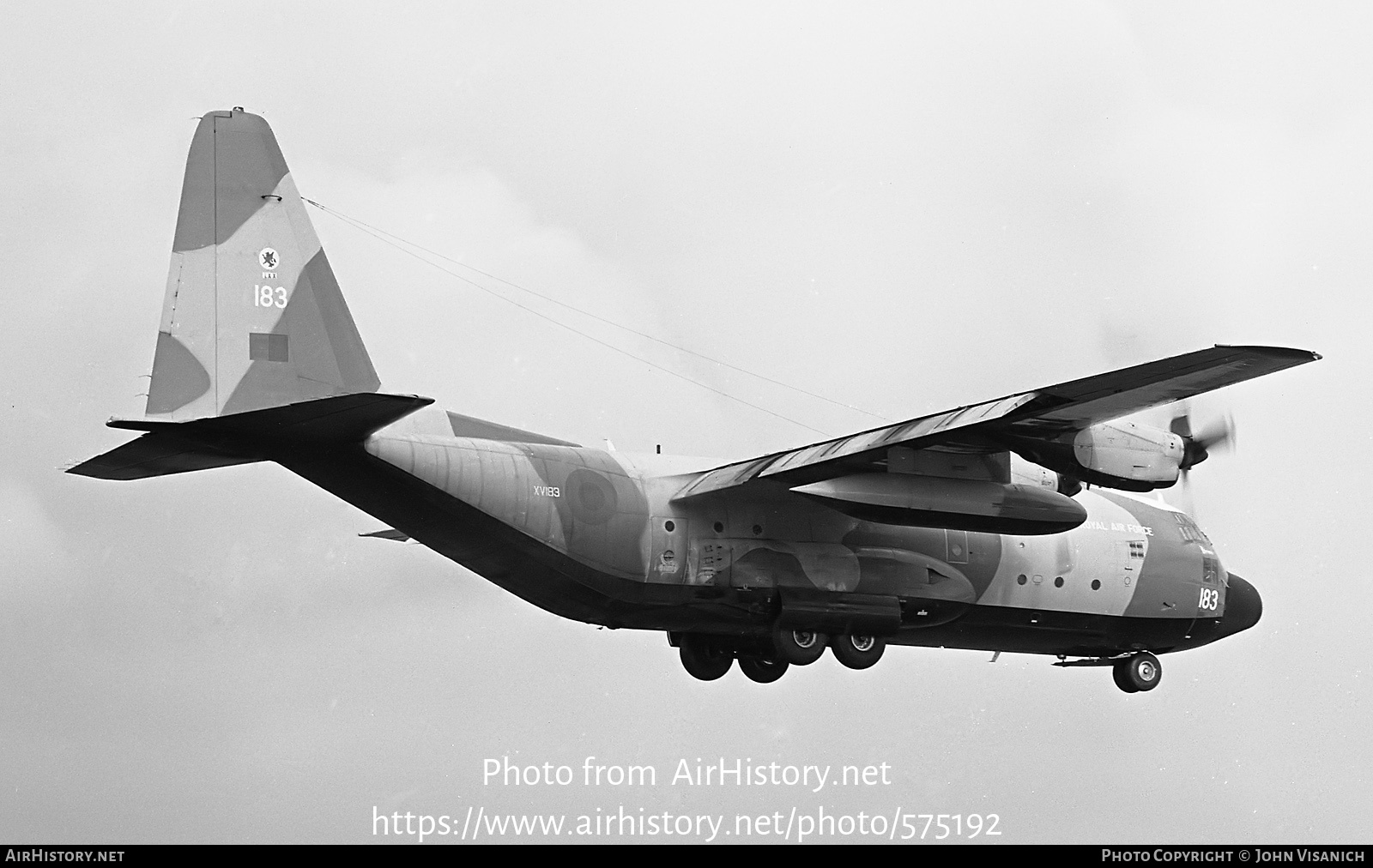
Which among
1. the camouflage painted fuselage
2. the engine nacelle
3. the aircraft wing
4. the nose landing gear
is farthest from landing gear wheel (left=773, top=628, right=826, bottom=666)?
the nose landing gear

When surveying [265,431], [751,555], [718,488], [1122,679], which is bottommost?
[1122,679]

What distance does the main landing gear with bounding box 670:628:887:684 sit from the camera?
22.8 metres

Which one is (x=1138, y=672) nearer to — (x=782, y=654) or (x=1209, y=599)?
(x=1209, y=599)

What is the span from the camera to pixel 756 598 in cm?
2269

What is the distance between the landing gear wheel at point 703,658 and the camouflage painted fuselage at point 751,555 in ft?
2.64

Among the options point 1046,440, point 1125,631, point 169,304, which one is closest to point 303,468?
point 169,304

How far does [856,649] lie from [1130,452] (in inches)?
174

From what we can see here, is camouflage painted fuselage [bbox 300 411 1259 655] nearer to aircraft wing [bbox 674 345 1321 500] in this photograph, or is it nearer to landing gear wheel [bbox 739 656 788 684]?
aircraft wing [bbox 674 345 1321 500]

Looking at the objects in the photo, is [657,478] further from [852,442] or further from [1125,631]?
[1125,631]

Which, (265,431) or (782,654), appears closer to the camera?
(265,431)

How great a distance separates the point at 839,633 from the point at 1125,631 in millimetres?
5256

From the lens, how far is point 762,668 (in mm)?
24297

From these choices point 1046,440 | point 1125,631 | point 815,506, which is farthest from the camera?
point 1125,631

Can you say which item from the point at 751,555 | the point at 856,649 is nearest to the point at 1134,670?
the point at 856,649
